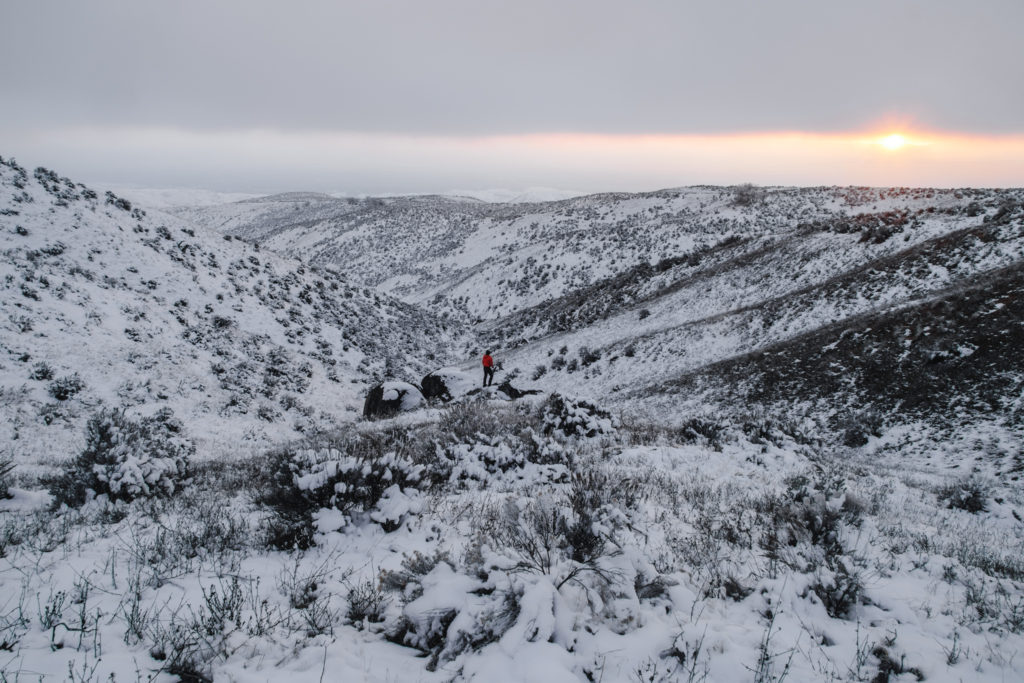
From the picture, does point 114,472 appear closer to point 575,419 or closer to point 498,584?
point 498,584

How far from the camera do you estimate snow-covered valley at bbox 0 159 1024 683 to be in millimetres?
3158

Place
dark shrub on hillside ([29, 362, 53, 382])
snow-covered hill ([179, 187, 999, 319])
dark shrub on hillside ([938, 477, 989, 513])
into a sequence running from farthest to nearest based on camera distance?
snow-covered hill ([179, 187, 999, 319]), dark shrub on hillside ([29, 362, 53, 382]), dark shrub on hillside ([938, 477, 989, 513])

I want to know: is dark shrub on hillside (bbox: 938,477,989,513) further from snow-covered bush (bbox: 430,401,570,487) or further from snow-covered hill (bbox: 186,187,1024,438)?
snow-covered bush (bbox: 430,401,570,487)

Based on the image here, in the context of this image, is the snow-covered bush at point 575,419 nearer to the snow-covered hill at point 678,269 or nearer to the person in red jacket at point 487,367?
the snow-covered hill at point 678,269

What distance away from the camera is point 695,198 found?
53.8 m

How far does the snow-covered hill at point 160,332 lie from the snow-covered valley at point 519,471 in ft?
0.40

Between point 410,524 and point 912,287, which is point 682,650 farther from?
point 912,287

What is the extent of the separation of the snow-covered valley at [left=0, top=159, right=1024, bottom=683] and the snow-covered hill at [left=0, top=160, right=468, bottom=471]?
12 cm

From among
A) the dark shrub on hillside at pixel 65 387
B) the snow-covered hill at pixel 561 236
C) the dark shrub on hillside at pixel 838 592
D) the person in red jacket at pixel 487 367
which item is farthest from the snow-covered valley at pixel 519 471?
the snow-covered hill at pixel 561 236

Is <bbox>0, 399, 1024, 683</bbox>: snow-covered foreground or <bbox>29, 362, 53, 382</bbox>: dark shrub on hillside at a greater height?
<bbox>0, 399, 1024, 683</bbox>: snow-covered foreground

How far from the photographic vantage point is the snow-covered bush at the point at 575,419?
11.5 metres

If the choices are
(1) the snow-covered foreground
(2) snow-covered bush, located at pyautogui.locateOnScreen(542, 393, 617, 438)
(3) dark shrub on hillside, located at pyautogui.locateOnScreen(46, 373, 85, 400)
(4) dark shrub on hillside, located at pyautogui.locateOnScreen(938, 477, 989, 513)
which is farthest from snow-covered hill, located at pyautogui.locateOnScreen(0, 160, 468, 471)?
(4) dark shrub on hillside, located at pyautogui.locateOnScreen(938, 477, 989, 513)

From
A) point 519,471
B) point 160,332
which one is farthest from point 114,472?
point 160,332

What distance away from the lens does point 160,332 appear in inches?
739
